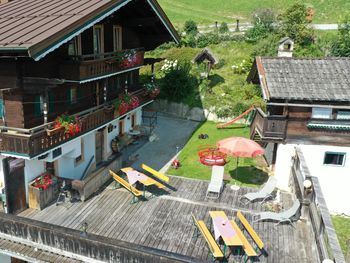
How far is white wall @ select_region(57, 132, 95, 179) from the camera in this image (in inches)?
629

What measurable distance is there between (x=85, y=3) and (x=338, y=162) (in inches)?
554

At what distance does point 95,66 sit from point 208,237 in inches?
346

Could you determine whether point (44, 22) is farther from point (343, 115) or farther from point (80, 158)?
point (343, 115)

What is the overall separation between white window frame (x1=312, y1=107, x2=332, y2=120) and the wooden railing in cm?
218

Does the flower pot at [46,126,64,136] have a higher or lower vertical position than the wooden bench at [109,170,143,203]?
higher

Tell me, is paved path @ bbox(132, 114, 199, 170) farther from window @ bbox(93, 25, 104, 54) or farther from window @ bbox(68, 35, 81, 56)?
window @ bbox(68, 35, 81, 56)

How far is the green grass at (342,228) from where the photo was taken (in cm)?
1570

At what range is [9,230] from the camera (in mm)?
11883

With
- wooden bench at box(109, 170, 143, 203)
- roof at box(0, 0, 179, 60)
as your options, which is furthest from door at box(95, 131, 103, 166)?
roof at box(0, 0, 179, 60)

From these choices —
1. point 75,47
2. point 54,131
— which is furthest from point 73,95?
point 54,131

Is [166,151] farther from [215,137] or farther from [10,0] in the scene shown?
[10,0]

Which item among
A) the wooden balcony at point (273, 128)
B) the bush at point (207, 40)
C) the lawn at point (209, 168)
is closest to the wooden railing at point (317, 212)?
the wooden balcony at point (273, 128)

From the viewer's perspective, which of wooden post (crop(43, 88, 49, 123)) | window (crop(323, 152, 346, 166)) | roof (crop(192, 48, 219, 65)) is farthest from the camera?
roof (crop(192, 48, 219, 65))

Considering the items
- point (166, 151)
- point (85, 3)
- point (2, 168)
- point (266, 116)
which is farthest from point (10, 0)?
point (266, 116)
